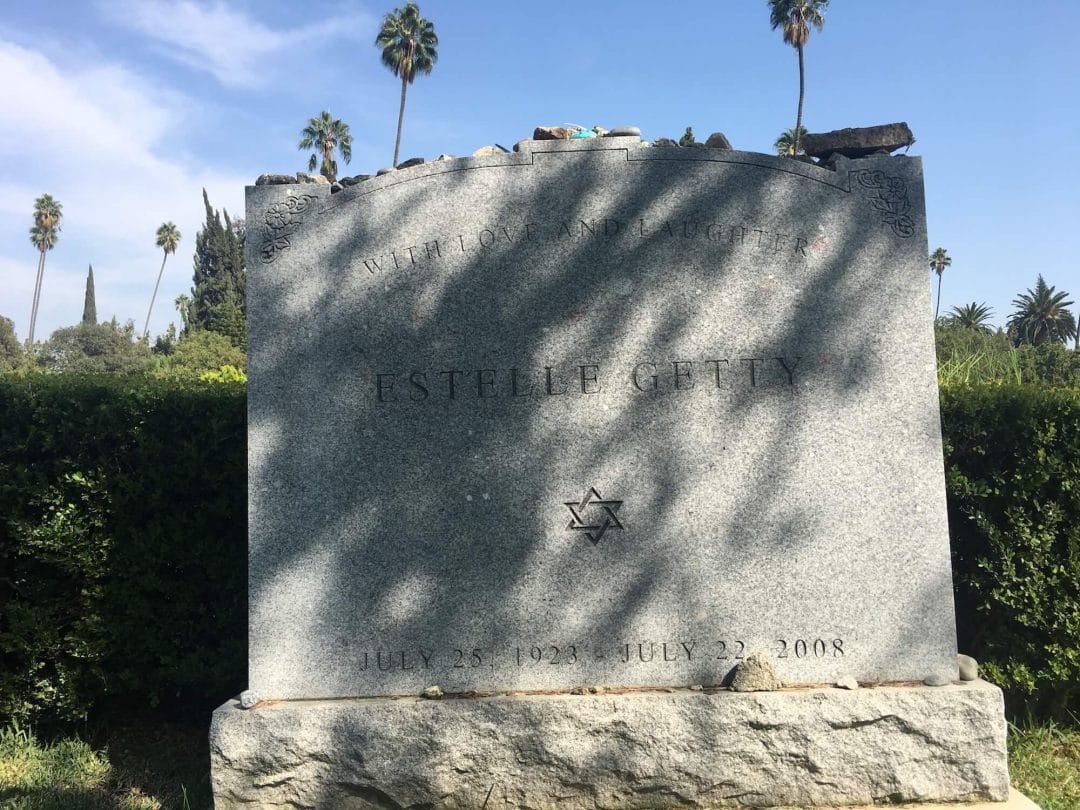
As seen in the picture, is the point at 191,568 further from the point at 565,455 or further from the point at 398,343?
the point at 565,455

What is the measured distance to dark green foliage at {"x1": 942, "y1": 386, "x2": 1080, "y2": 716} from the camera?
436cm

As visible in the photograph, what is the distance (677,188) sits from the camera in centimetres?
384

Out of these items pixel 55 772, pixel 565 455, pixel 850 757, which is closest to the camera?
pixel 850 757

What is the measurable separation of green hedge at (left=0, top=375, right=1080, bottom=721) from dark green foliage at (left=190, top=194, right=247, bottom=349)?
4541cm

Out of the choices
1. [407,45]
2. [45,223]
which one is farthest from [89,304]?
[407,45]

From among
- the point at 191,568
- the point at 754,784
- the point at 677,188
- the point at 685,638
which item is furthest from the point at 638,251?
the point at 191,568

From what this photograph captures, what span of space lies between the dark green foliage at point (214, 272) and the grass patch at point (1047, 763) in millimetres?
47963

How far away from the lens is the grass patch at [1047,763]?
3787 mm

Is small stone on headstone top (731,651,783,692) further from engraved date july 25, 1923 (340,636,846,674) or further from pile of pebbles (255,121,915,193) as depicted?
pile of pebbles (255,121,915,193)

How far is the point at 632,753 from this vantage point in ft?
11.3

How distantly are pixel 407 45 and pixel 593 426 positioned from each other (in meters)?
36.0

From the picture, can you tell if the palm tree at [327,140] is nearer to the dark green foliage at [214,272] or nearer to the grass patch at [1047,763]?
the dark green foliage at [214,272]

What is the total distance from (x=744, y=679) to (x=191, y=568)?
10.4 feet

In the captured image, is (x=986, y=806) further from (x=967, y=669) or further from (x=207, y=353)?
(x=207, y=353)
